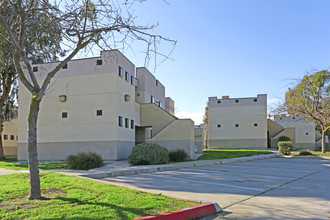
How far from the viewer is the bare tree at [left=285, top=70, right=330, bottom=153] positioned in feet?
96.7

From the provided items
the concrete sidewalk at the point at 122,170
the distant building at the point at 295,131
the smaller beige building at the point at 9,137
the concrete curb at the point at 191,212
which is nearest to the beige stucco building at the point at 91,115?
the concrete sidewalk at the point at 122,170

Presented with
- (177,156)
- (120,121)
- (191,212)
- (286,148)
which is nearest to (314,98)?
(286,148)

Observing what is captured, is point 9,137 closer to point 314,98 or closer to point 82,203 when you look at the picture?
point 82,203

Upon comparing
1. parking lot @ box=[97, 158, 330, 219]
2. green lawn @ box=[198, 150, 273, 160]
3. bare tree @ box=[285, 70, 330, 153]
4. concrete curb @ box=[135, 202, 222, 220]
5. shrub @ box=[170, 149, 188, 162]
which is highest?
bare tree @ box=[285, 70, 330, 153]

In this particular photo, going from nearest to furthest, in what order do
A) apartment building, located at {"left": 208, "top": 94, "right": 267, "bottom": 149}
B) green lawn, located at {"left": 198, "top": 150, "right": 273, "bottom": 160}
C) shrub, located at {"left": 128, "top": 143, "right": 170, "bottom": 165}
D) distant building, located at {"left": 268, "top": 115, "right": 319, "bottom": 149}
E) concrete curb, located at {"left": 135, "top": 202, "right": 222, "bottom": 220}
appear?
concrete curb, located at {"left": 135, "top": 202, "right": 222, "bottom": 220} < shrub, located at {"left": 128, "top": 143, "right": 170, "bottom": 165} < green lawn, located at {"left": 198, "top": 150, "right": 273, "bottom": 160} < apartment building, located at {"left": 208, "top": 94, "right": 267, "bottom": 149} < distant building, located at {"left": 268, "top": 115, "right": 319, "bottom": 149}

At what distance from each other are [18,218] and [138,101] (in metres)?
23.1

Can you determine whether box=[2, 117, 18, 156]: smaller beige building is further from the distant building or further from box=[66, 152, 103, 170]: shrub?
the distant building

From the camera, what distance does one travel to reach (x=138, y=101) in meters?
28.0

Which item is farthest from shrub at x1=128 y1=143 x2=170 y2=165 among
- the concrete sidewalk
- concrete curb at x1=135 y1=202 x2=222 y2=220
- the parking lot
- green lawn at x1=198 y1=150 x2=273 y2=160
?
concrete curb at x1=135 y1=202 x2=222 y2=220

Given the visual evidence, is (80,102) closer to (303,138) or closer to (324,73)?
(324,73)

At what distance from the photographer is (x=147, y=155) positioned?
16969 mm

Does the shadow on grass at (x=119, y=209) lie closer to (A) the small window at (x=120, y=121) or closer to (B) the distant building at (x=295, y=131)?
(A) the small window at (x=120, y=121)

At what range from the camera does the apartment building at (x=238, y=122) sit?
41.3 m

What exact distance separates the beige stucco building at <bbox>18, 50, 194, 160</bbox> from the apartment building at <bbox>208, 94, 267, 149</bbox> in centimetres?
1969
